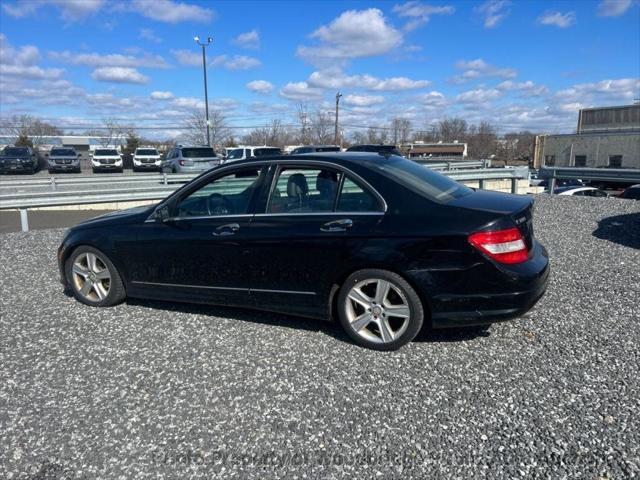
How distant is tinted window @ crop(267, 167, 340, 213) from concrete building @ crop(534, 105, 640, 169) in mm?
46620

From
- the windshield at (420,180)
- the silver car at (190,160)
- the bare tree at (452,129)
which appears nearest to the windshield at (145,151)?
the silver car at (190,160)

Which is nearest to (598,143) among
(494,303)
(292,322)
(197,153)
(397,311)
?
(197,153)

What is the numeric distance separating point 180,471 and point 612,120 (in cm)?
6630

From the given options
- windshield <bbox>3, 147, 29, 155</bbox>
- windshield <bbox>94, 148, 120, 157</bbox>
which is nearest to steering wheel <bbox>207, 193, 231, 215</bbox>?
windshield <bbox>94, 148, 120, 157</bbox>

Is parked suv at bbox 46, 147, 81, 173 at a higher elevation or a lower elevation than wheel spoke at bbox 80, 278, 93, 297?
higher

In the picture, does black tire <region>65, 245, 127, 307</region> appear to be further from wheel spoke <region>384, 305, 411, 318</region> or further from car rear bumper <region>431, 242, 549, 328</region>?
car rear bumper <region>431, 242, 549, 328</region>

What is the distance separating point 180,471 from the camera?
249 cm

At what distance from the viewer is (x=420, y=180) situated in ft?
13.2

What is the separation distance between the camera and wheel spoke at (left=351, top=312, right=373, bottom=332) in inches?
146

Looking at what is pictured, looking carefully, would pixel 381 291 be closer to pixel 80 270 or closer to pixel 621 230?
pixel 80 270

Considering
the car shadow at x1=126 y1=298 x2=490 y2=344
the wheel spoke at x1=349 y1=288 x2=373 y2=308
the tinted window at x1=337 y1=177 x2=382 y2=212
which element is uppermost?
the tinted window at x1=337 y1=177 x2=382 y2=212

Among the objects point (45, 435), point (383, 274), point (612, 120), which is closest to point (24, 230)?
point (45, 435)

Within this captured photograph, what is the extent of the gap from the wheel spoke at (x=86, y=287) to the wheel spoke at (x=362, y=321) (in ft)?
9.79

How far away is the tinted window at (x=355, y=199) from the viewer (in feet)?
12.2
